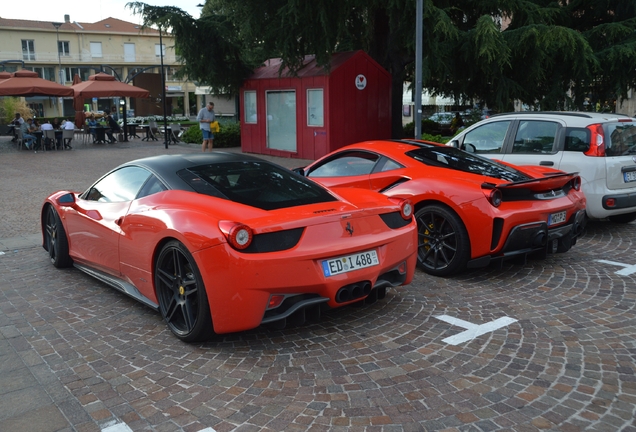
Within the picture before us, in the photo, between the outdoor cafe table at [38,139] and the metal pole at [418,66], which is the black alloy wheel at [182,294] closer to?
the metal pole at [418,66]

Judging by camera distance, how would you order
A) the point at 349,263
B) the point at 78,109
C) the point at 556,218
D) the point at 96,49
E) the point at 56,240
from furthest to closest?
1. the point at 96,49
2. the point at 78,109
3. the point at 56,240
4. the point at 556,218
5. the point at 349,263

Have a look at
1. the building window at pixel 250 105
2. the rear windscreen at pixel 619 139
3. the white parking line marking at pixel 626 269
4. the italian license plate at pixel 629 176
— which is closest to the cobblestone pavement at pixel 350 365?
the white parking line marking at pixel 626 269

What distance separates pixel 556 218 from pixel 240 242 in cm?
346

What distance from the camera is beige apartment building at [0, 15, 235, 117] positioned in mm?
73250

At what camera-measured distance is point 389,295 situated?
5.58 m

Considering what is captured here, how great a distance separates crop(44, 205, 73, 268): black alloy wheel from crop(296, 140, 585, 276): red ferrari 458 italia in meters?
3.25

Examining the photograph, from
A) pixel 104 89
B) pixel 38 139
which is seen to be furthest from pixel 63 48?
pixel 104 89

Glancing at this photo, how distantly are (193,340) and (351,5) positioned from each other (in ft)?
41.4

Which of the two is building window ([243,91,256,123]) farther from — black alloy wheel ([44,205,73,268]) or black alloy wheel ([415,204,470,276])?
black alloy wheel ([415,204,470,276])

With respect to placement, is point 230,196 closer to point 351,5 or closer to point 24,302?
point 24,302

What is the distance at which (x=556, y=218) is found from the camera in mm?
6004

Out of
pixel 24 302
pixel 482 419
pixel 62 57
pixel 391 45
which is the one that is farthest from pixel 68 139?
pixel 62 57

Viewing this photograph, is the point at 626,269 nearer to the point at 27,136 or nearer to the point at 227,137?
the point at 227,137

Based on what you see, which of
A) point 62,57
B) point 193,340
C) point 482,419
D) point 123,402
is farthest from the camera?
point 62,57
